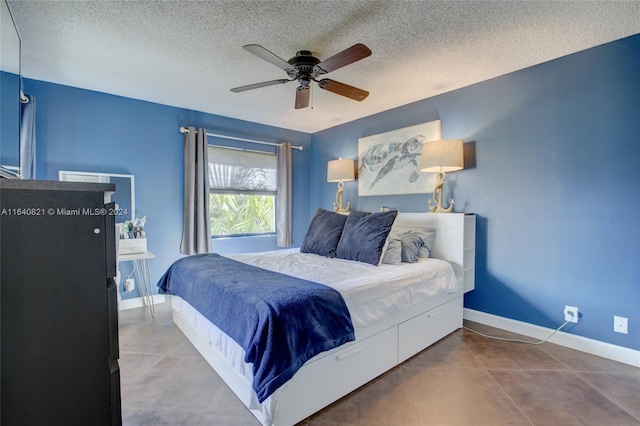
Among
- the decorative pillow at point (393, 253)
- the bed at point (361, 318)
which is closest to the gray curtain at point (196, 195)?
the bed at point (361, 318)

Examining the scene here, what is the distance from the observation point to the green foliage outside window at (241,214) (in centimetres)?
421

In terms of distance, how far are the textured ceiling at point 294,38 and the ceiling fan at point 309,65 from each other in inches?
6.2

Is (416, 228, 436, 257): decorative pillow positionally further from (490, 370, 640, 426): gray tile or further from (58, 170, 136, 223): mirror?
(58, 170, 136, 223): mirror

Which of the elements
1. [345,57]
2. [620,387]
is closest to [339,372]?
[620,387]

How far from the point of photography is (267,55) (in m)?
1.95

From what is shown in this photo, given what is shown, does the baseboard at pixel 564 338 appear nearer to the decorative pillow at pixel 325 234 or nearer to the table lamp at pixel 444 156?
the table lamp at pixel 444 156

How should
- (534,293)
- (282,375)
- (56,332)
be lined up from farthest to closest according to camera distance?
(534,293), (282,375), (56,332)

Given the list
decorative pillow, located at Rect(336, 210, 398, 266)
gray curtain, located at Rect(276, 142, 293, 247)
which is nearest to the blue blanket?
decorative pillow, located at Rect(336, 210, 398, 266)

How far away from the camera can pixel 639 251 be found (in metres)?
2.20

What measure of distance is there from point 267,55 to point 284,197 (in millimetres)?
2863

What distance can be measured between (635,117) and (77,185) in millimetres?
3415

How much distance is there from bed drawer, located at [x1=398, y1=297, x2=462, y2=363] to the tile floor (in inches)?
3.3

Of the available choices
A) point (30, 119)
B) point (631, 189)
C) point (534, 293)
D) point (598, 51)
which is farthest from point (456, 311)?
point (30, 119)

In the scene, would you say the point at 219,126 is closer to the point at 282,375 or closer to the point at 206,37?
the point at 206,37
